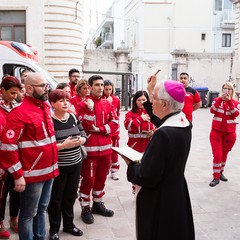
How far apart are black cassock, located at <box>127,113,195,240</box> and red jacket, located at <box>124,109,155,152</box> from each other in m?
2.88

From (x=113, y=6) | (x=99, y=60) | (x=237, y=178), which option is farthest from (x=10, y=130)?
(x=113, y=6)

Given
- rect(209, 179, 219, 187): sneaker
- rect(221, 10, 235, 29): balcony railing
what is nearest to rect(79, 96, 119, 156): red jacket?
rect(209, 179, 219, 187): sneaker

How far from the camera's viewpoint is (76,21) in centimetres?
1877

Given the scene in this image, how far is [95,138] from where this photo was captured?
217 inches

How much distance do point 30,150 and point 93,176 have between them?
167 centimetres

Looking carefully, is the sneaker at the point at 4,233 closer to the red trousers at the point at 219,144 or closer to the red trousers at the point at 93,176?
the red trousers at the point at 93,176

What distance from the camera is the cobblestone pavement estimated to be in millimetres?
5276

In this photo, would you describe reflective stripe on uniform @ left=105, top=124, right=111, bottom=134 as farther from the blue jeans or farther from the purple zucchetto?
the purple zucchetto

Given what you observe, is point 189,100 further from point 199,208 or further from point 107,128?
point 107,128

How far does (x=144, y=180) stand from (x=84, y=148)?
2071 millimetres

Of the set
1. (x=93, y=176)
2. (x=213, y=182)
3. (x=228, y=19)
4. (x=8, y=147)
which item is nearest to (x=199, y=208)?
(x=213, y=182)

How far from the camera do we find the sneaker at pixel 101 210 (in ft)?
19.2

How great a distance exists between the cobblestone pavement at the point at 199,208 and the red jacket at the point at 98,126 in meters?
1.02

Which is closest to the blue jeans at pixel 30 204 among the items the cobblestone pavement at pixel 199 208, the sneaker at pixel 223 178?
the cobblestone pavement at pixel 199 208
